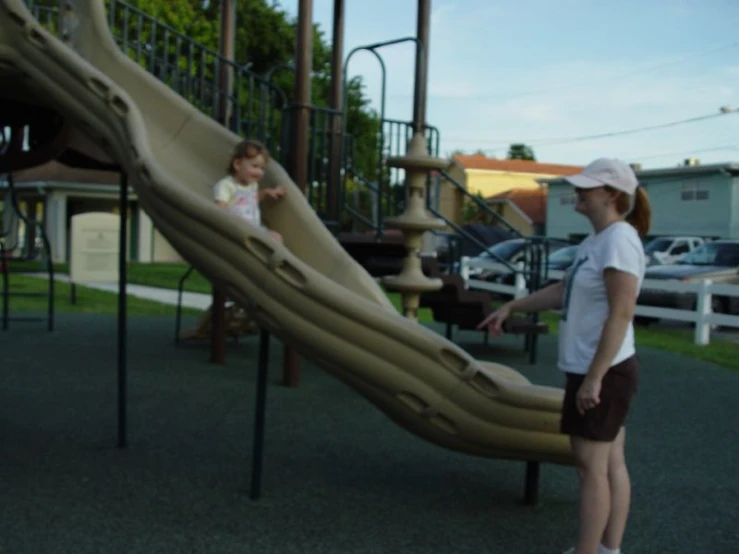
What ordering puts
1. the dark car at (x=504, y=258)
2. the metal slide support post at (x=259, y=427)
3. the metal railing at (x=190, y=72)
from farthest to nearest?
the dark car at (x=504, y=258)
the metal railing at (x=190, y=72)
the metal slide support post at (x=259, y=427)

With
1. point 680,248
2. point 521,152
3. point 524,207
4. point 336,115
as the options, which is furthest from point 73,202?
point 521,152

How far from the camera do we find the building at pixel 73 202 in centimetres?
3133

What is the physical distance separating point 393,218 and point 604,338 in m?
4.02

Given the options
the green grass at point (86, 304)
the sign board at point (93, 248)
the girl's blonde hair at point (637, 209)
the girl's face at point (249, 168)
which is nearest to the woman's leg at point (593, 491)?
the girl's blonde hair at point (637, 209)

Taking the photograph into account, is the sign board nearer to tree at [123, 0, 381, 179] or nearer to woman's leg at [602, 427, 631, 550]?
tree at [123, 0, 381, 179]

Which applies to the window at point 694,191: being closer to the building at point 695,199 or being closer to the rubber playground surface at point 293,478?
the building at point 695,199

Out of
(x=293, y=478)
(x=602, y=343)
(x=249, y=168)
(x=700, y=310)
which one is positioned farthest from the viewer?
(x=700, y=310)

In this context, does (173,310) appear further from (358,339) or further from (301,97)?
(358,339)

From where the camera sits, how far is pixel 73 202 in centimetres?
3328

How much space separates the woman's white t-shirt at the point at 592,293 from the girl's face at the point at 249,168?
2276 mm

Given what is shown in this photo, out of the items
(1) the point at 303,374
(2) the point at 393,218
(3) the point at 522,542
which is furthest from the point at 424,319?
(3) the point at 522,542

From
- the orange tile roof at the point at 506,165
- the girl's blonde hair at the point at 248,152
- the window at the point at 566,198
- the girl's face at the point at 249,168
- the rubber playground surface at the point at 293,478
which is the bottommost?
the rubber playground surface at the point at 293,478

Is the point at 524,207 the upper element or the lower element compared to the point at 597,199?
upper

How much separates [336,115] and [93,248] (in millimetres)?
13085
